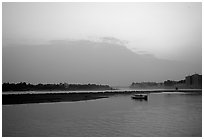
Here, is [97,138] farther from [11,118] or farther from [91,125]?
[11,118]

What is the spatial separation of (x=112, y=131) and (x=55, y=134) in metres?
2.61

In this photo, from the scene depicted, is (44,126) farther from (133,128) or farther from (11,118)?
(133,128)

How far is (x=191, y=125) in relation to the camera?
1221 centimetres

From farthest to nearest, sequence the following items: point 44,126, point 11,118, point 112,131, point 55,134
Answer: point 11,118 < point 44,126 < point 112,131 < point 55,134

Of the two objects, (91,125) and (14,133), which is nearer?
(14,133)

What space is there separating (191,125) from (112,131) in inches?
169

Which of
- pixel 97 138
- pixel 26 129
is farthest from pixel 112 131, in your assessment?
pixel 26 129

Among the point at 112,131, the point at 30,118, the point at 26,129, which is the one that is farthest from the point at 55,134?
the point at 30,118

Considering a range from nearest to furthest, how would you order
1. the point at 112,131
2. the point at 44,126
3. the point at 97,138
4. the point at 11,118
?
the point at 97,138, the point at 112,131, the point at 44,126, the point at 11,118

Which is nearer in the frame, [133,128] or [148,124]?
[133,128]

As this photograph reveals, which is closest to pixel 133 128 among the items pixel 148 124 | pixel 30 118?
pixel 148 124

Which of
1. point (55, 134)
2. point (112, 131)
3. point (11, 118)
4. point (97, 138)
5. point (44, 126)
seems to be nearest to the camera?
point (97, 138)

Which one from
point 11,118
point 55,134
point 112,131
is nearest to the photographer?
point 55,134

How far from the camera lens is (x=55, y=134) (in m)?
10.3
